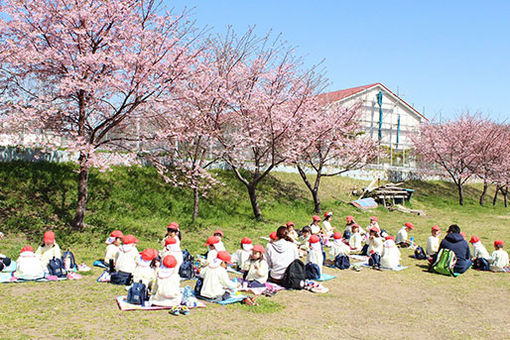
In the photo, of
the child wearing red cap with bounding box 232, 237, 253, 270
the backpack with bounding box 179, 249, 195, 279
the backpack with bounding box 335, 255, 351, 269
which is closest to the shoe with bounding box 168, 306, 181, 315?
the backpack with bounding box 179, 249, 195, 279

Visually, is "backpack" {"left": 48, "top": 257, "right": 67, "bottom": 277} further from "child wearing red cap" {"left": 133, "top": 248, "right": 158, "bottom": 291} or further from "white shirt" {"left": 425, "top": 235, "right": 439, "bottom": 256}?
"white shirt" {"left": 425, "top": 235, "right": 439, "bottom": 256}

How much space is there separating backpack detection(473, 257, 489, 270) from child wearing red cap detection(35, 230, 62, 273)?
11.8 metres

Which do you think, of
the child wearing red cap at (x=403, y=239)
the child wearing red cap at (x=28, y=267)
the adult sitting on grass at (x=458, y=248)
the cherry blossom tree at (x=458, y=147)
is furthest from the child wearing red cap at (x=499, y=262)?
the cherry blossom tree at (x=458, y=147)

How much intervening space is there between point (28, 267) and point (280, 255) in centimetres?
582

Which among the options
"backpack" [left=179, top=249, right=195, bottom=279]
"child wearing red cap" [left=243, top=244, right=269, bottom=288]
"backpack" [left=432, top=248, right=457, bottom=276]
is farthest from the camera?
"backpack" [left=432, top=248, right=457, bottom=276]

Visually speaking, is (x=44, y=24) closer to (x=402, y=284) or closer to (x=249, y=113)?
(x=249, y=113)

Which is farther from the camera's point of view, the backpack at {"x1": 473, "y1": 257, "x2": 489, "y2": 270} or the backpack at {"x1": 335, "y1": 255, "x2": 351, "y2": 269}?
the backpack at {"x1": 473, "y1": 257, "x2": 489, "y2": 270}

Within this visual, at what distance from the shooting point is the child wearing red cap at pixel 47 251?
988 centimetres

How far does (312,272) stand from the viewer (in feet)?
35.7

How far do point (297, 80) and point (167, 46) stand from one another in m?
7.74

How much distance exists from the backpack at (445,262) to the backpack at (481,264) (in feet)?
4.19

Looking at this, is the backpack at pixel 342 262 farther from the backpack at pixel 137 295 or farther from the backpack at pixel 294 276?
the backpack at pixel 137 295

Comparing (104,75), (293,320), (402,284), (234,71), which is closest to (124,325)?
(293,320)

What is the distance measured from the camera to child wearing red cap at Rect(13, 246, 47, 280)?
31.2ft
